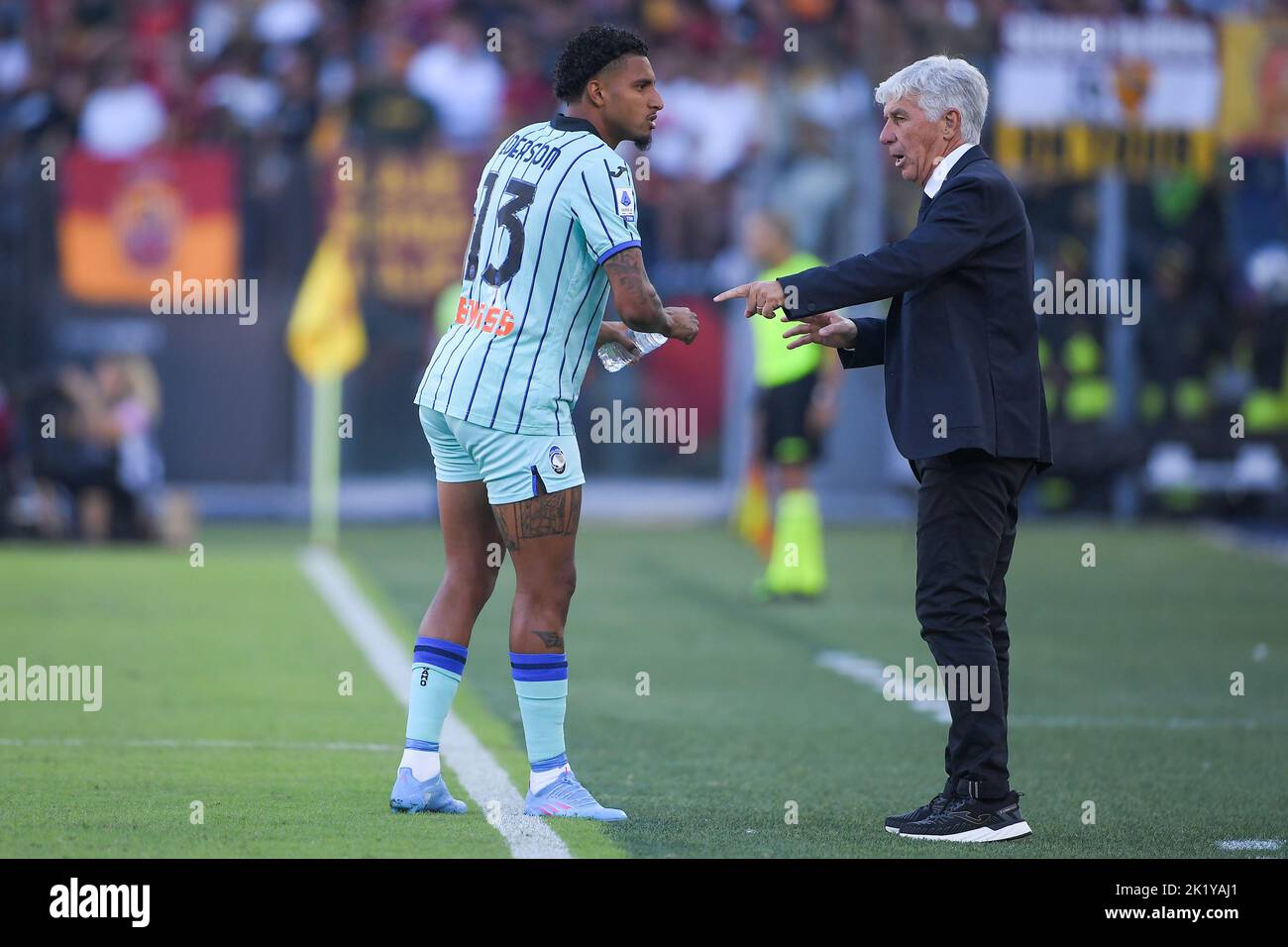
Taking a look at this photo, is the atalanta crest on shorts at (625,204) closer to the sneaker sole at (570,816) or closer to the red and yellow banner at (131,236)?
the sneaker sole at (570,816)

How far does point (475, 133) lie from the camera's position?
18.1m

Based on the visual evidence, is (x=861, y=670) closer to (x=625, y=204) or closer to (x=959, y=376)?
(x=959, y=376)

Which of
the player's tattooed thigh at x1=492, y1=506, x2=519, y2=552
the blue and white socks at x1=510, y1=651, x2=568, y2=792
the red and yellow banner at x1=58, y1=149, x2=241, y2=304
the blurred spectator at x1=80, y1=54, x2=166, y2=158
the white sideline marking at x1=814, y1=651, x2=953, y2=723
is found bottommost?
the white sideline marking at x1=814, y1=651, x2=953, y2=723

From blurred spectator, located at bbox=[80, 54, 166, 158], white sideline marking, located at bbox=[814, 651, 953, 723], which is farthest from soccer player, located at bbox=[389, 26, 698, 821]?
blurred spectator, located at bbox=[80, 54, 166, 158]

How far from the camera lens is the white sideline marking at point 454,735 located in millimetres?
5207

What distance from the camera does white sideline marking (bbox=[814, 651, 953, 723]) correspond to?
27.0ft

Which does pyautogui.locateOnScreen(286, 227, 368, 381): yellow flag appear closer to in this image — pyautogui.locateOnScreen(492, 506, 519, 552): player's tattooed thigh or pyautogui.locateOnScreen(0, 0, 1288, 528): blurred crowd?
pyautogui.locateOnScreen(0, 0, 1288, 528): blurred crowd

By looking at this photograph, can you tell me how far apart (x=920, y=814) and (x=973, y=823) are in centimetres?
19

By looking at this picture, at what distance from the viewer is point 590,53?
5.49m

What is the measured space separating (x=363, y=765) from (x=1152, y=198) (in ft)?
48.0

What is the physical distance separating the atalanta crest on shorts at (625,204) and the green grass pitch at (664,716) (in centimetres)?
165

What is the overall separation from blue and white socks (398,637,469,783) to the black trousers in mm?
1318

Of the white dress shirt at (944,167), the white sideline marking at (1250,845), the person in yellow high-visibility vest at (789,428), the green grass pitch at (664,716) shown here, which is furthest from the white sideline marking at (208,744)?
the person in yellow high-visibility vest at (789,428)
